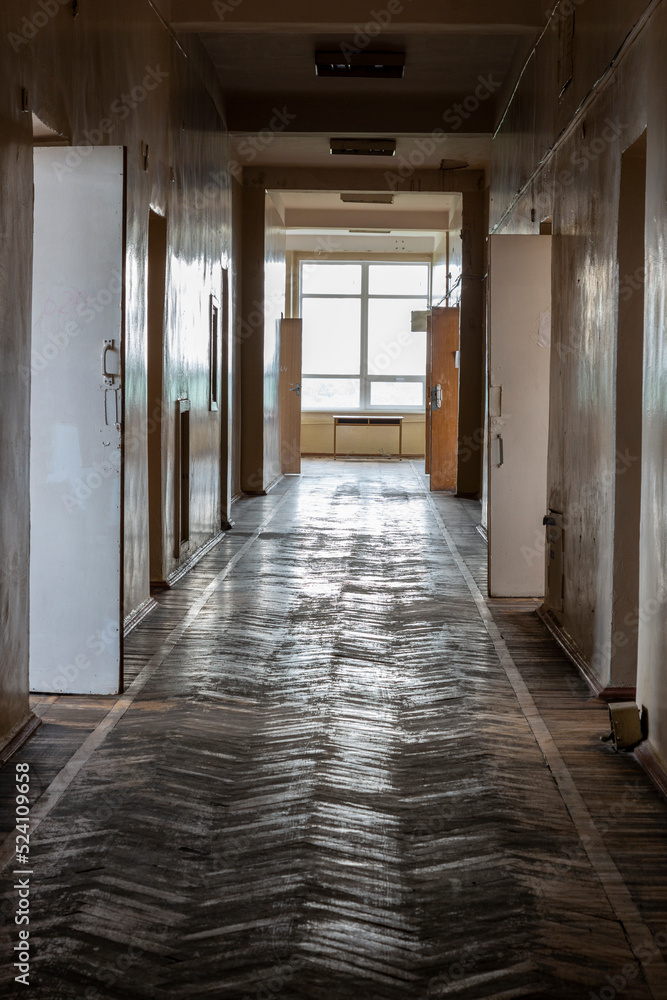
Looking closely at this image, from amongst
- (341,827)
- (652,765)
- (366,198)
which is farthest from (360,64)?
(341,827)

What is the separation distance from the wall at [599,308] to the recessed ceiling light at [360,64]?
192 cm

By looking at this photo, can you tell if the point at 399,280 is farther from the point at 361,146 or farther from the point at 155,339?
the point at 155,339

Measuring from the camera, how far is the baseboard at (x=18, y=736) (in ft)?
12.2

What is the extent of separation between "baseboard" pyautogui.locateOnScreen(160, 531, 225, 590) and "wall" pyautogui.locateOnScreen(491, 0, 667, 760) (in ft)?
8.45

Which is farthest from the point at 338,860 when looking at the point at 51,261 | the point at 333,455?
the point at 333,455

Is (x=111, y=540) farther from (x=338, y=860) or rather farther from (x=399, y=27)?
(x=399, y=27)

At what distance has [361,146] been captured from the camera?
1071cm

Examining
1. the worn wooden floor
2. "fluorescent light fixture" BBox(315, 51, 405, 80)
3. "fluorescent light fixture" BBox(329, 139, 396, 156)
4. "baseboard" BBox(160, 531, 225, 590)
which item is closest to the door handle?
the worn wooden floor

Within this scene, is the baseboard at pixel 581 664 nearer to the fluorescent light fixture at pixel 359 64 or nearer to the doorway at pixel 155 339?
the doorway at pixel 155 339

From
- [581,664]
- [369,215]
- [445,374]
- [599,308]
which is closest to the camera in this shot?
[599,308]

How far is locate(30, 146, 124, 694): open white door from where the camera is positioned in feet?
14.8

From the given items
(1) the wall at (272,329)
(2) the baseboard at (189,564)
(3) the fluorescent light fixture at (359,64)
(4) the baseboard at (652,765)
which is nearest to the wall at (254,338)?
(1) the wall at (272,329)

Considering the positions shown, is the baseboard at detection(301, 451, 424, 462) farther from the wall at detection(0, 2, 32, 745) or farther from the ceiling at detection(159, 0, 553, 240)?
the wall at detection(0, 2, 32, 745)

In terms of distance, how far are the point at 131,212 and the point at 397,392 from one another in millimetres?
13928
